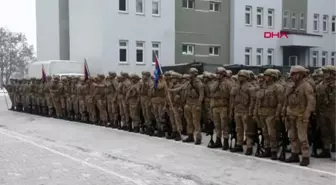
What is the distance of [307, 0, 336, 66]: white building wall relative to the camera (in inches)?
1633

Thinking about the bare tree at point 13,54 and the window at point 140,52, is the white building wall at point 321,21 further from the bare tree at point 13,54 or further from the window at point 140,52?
the bare tree at point 13,54

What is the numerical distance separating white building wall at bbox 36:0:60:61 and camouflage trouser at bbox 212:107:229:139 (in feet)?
86.3

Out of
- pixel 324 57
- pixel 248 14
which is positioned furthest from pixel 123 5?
pixel 324 57

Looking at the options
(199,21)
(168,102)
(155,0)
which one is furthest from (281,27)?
(168,102)

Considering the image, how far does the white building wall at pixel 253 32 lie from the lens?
120ft

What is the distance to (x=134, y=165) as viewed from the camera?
385 inches

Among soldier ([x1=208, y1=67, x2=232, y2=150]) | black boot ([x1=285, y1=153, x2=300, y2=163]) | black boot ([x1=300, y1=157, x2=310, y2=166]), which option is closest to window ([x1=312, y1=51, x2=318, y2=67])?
soldier ([x1=208, y1=67, x2=232, y2=150])

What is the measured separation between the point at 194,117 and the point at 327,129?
3.47 m

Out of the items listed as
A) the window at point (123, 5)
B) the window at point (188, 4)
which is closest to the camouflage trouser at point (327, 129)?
the window at point (123, 5)

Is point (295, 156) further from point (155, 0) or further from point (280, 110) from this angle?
point (155, 0)

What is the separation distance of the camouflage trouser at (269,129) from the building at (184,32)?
20.6 metres

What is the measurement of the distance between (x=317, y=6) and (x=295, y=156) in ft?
115

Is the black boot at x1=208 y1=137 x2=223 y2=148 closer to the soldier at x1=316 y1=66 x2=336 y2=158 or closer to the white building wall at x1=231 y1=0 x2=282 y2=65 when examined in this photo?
the soldier at x1=316 y1=66 x2=336 y2=158

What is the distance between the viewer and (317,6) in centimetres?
4216
